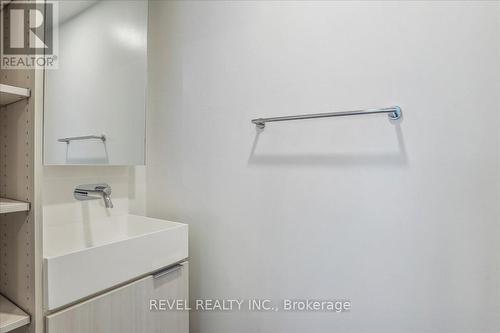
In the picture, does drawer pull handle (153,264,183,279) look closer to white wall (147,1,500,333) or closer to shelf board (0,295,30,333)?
white wall (147,1,500,333)

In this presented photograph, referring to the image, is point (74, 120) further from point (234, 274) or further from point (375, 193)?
point (375, 193)

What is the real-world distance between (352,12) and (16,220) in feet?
4.19

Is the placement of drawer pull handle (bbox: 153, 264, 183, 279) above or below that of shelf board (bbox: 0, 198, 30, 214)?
below

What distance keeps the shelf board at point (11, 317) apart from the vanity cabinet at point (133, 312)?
6 cm

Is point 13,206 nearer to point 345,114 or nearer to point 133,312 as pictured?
point 133,312

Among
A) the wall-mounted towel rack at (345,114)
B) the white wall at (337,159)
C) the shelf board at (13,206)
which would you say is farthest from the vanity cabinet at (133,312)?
the wall-mounted towel rack at (345,114)

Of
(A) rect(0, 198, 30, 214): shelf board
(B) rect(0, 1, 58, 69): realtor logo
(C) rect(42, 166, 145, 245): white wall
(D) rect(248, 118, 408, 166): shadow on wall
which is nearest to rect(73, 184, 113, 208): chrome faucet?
(C) rect(42, 166, 145, 245): white wall

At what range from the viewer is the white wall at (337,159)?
881 mm

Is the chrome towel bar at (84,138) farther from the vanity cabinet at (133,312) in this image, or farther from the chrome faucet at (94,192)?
the vanity cabinet at (133,312)

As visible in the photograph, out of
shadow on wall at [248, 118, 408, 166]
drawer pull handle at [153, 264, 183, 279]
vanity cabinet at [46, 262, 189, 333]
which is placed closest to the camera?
vanity cabinet at [46, 262, 189, 333]

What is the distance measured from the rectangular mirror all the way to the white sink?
296mm

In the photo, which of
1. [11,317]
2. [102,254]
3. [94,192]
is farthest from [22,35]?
[11,317]

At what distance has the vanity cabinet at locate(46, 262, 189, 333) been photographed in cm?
85

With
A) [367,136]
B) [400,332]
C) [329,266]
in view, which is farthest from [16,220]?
[400,332]
